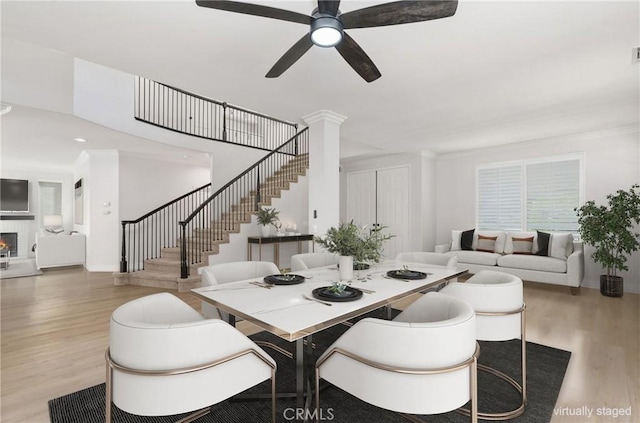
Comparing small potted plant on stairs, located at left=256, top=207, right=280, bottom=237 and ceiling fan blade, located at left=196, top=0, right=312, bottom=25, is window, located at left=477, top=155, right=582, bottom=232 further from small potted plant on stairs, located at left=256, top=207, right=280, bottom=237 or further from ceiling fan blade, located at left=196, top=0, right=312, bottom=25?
ceiling fan blade, located at left=196, top=0, right=312, bottom=25

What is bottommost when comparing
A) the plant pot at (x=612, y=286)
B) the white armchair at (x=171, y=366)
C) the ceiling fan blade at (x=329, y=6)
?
the plant pot at (x=612, y=286)

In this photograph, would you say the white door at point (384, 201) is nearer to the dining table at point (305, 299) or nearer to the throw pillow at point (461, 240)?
the throw pillow at point (461, 240)

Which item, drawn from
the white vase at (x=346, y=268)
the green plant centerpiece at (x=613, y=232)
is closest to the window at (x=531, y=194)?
the green plant centerpiece at (x=613, y=232)

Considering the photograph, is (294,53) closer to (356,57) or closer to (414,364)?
(356,57)

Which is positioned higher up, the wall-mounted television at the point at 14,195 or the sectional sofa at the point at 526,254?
the wall-mounted television at the point at 14,195

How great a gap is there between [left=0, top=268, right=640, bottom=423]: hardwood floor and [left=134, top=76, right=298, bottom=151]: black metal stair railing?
3.28 metres

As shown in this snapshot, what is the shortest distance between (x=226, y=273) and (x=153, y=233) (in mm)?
5073

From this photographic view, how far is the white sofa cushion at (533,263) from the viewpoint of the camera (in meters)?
4.79

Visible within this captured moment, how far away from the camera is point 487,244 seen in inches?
230

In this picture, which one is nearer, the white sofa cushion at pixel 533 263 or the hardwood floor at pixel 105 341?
the hardwood floor at pixel 105 341

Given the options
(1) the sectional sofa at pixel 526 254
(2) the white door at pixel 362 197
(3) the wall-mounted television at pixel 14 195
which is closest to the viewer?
(1) the sectional sofa at pixel 526 254

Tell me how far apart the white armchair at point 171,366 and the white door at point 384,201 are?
5856 millimetres

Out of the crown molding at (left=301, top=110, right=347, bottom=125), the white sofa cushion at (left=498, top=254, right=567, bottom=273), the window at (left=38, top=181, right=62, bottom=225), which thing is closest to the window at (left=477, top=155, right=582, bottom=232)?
the white sofa cushion at (left=498, top=254, right=567, bottom=273)

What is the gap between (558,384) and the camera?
2.19 metres
